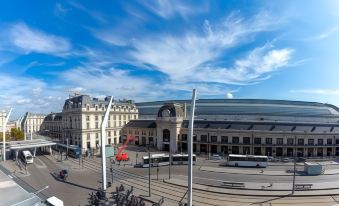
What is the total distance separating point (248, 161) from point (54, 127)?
99.9 m

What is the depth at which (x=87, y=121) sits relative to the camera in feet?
283

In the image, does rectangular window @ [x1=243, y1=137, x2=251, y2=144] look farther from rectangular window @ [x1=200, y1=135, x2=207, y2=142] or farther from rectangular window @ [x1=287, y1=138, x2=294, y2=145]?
rectangular window @ [x1=200, y1=135, x2=207, y2=142]

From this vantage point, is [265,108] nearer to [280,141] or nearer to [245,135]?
[280,141]

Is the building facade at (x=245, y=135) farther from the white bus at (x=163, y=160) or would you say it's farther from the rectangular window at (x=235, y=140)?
the white bus at (x=163, y=160)

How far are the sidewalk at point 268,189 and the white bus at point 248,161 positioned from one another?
571 inches

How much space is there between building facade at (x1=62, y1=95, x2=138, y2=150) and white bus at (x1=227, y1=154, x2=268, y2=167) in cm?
5230

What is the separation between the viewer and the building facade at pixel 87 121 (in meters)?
84.9

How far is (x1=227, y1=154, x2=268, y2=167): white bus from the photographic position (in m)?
57.2

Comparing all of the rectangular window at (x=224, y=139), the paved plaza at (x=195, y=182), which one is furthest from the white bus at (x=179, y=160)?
the rectangular window at (x=224, y=139)

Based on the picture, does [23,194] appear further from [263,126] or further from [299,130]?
[299,130]

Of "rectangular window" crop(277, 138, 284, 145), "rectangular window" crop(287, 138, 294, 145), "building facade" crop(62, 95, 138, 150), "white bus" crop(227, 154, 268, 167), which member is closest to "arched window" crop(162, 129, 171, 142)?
"building facade" crop(62, 95, 138, 150)

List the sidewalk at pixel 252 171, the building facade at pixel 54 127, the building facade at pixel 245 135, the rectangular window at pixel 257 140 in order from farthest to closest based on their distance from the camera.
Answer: the building facade at pixel 54 127, the rectangular window at pixel 257 140, the building facade at pixel 245 135, the sidewalk at pixel 252 171

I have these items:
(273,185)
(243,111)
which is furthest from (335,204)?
(243,111)

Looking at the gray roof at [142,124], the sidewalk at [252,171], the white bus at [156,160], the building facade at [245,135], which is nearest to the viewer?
the sidewalk at [252,171]
